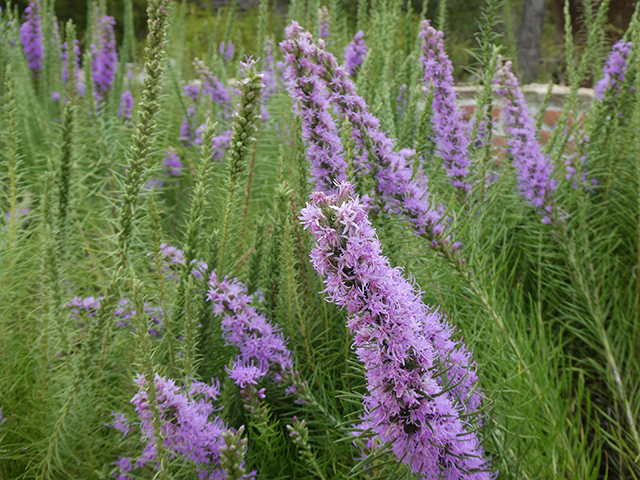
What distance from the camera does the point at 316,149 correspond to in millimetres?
1225

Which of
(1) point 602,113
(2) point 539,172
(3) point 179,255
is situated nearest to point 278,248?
(3) point 179,255

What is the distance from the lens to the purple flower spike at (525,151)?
1.85 m

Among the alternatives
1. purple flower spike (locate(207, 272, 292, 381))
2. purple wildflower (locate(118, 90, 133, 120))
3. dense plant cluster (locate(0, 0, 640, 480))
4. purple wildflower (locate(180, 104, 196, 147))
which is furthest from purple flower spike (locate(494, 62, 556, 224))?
purple wildflower (locate(118, 90, 133, 120))

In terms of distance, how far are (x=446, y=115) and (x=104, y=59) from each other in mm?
4039

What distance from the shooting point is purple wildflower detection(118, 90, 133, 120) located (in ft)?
13.2

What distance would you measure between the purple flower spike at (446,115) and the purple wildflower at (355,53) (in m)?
0.97

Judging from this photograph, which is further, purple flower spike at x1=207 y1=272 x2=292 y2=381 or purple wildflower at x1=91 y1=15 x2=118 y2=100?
purple wildflower at x1=91 y1=15 x2=118 y2=100

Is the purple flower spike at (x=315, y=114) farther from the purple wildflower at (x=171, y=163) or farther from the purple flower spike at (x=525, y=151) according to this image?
the purple wildflower at (x=171, y=163)

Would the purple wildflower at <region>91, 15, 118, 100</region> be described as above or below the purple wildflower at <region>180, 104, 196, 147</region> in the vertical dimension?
above

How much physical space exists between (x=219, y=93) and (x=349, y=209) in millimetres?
2882

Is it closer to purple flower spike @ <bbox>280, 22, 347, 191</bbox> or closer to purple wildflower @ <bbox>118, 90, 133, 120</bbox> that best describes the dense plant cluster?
purple flower spike @ <bbox>280, 22, 347, 191</bbox>

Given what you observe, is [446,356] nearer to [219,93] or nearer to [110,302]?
[110,302]

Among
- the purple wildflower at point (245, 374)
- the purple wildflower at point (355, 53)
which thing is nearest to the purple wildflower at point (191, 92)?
the purple wildflower at point (355, 53)

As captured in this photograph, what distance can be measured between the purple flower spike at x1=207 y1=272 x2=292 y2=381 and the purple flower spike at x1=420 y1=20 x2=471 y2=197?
82cm
